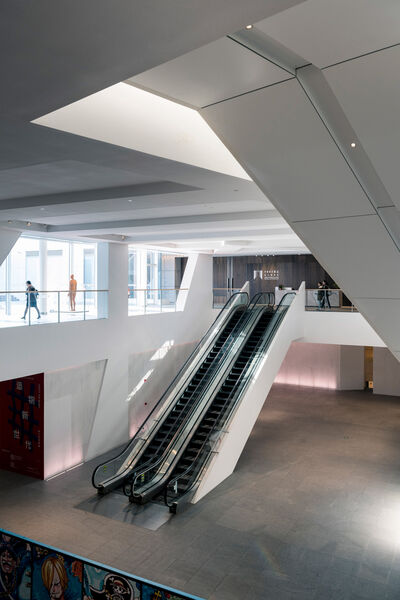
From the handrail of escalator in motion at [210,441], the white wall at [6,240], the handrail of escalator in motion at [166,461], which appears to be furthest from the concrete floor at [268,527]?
the white wall at [6,240]

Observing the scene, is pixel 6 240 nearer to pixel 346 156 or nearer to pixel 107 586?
pixel 107 586

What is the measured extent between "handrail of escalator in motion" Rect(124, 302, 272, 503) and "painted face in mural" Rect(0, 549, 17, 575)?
727 cm

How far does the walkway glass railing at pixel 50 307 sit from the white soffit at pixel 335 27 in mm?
11084

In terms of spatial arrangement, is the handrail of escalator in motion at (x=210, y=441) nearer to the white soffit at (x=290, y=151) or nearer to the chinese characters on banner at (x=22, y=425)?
the chinese characters on banner at (x=22, y=425)

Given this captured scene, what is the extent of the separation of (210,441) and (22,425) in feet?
18.8

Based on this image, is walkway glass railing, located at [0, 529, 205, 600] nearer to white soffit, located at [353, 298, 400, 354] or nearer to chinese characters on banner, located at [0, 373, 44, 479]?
white soffit, located at [353, 298, 400, 354]

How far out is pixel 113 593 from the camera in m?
4.28

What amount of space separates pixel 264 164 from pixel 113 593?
4024 millimetres

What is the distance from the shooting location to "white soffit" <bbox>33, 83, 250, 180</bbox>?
4.33 metres

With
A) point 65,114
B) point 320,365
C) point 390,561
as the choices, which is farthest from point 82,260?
point 65,114

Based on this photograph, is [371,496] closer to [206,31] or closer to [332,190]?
[332,190]

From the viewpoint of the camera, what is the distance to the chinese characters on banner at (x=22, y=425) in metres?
14.1

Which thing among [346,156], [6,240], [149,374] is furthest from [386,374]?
[346,156]

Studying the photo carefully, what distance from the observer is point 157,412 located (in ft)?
49.4
